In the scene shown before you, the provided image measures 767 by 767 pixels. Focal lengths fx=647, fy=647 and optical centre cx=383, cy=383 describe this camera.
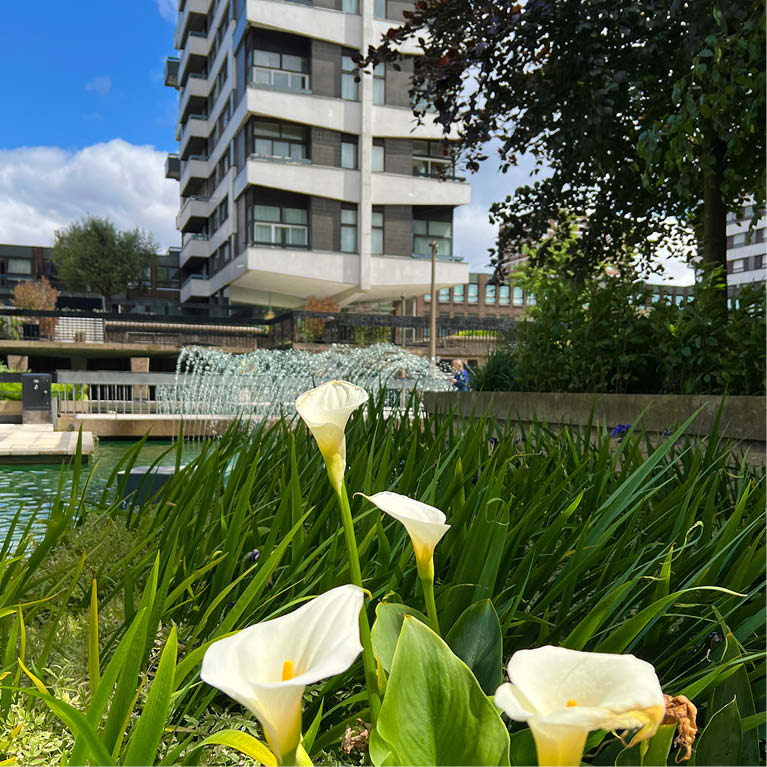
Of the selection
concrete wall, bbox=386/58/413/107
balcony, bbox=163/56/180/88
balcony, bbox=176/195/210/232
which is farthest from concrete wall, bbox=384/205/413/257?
balcony, bbox=163/56/180/88

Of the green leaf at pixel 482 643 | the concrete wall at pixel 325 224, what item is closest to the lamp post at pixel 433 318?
the concrete wall at pixel 325 224

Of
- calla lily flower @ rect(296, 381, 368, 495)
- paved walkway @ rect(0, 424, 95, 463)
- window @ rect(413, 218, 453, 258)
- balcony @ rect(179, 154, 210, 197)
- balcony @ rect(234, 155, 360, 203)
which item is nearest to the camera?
calla lily flower @ rect(296, 381, 368, 495)

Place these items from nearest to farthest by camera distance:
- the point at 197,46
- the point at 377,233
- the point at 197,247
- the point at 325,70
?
the point at 325,70 < the point at 377,233 < the point at 197,247 < the point at 197,46

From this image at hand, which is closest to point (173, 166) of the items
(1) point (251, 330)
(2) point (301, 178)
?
(2) point (301, 178)

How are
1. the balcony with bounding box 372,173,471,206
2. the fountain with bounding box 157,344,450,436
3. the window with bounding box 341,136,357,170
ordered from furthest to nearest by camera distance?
the balcony with bounding box 372,173,471,206
the window with bounding box 341,136,357,170
the fountain with bounding box 157,344,450,436

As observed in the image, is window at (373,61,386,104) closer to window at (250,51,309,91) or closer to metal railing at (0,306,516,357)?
window at (250,51,309,91)

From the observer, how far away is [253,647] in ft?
1.60

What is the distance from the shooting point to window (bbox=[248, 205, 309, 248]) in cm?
2970

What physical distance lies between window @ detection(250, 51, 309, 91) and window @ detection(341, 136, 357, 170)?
2917mm

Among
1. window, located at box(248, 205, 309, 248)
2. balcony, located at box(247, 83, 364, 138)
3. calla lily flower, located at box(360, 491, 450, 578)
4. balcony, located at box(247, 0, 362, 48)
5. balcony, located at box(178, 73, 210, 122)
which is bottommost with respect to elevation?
calla lily flower, located at box(360, 491, 450, 578)

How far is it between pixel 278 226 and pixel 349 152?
17.2 feet

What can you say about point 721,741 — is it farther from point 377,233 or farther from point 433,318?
point 377,233

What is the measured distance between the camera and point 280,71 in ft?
98.6

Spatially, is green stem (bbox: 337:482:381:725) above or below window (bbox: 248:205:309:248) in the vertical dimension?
below
